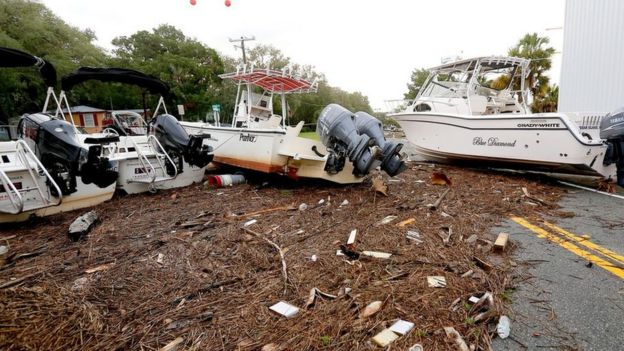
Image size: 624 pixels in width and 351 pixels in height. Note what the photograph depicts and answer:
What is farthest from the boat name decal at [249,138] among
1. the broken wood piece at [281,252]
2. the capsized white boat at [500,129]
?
the capsized white boat at [500,129]

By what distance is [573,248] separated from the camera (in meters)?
2.95

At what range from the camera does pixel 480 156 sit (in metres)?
7.07

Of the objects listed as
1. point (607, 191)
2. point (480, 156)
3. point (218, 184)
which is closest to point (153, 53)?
point (218, 184)

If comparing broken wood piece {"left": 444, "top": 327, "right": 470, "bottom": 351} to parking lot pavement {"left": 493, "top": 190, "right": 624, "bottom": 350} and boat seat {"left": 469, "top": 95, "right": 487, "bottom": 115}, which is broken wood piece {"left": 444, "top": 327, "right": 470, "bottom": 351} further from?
boat seat {"left": 469, "top": 95, "right": 487, "bottom": 115}

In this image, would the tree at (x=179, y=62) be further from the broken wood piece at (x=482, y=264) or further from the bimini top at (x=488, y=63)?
the broken wood piece at (x=482, y=264)

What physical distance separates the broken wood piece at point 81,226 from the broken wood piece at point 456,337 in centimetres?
385

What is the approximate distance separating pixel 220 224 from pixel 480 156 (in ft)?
19.4

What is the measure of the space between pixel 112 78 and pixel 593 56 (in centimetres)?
1486

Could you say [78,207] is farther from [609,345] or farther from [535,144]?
[535,144]

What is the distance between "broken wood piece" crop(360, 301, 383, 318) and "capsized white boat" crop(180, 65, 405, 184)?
9.76 feet

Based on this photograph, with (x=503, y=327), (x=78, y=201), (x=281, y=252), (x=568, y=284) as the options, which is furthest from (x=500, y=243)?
(x=78, y=201)

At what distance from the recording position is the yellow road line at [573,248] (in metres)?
2.50

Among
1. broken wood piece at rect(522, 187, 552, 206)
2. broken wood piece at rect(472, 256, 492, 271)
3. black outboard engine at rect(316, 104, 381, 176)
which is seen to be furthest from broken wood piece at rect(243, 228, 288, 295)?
broken wood piece at rect(522, 187, 552, 206)

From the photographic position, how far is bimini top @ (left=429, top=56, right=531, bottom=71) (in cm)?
796
